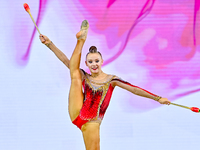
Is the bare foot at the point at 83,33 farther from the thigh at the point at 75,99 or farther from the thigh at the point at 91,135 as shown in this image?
the thigh at the point at 91,135

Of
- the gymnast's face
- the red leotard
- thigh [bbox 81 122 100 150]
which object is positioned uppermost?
the gymnast's face

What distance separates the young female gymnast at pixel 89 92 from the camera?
2.10 m

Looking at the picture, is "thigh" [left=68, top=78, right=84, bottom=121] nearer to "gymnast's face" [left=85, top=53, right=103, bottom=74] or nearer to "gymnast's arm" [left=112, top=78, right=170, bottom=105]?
"gymnast's face" [left=85, top=53, right=103, bottom=74]

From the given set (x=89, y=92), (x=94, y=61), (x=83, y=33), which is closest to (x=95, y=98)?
(x=89, y=92)

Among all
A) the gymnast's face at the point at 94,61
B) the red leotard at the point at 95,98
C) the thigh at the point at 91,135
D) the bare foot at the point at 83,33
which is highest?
the bare foot at the point at 83,33

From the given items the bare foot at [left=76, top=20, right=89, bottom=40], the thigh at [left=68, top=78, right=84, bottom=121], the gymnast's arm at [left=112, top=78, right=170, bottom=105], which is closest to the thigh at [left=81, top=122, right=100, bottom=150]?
the thigh at [left=68, top=78, right=84, bottom=121]

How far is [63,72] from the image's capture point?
2.90 m

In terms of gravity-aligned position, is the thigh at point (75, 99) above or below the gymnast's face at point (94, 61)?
below

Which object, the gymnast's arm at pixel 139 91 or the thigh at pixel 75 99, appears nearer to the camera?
the gymnast's arm at pixel 139 91

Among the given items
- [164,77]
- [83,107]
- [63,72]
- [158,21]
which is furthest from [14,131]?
[158,21]

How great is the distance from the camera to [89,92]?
218 cm

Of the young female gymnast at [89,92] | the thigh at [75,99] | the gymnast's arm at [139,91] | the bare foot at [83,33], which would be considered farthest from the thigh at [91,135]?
the bare foot at [83,33]

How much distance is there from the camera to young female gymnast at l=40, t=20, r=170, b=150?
6.90 ft

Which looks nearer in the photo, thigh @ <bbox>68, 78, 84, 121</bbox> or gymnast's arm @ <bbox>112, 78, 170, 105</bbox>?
gymnast's arm @ <bbox>112, 78, 170, 105</bbox>
